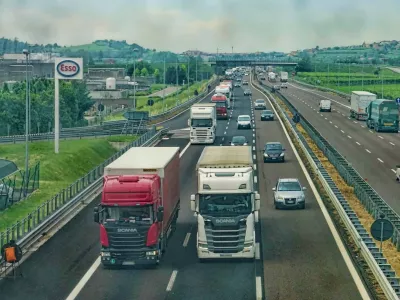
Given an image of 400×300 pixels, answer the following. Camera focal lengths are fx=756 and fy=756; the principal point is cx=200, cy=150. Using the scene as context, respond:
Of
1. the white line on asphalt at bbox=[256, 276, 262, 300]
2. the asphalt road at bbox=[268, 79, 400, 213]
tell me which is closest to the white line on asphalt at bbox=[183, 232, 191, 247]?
the white line on asphalt at bbox=[256, 276, 262, 300]

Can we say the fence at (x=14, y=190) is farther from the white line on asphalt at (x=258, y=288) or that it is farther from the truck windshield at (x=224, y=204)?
the white line on asphalt at (x=258, y=288)

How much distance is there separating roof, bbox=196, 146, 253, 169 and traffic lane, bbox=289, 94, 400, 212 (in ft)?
36.4

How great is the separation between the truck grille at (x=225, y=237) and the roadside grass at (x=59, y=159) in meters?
20.4

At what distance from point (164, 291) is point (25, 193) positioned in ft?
86.3

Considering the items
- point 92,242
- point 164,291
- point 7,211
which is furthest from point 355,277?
point 7,211

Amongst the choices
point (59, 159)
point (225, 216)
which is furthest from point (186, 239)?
point (59, 159)

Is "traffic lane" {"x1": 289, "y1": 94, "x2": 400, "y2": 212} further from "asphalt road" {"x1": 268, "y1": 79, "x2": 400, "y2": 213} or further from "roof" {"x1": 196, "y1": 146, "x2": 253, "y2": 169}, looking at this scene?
"roof" {"x1": 196, "y1": 146, "x2": 253, "y2": 169}

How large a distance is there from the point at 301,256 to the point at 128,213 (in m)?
7.70

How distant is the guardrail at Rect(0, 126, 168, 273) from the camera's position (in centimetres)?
3288

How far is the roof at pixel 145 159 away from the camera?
99.5 ft

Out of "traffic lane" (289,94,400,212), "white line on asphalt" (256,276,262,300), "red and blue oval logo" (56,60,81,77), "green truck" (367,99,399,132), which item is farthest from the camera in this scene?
"green truck" (367,99,399,132)

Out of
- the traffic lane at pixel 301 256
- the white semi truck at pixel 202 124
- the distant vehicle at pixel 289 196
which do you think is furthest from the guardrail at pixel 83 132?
A: the distant vehicle at pixel 289 196

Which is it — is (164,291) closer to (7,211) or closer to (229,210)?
(229,210)

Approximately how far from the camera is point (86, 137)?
80.8 m
